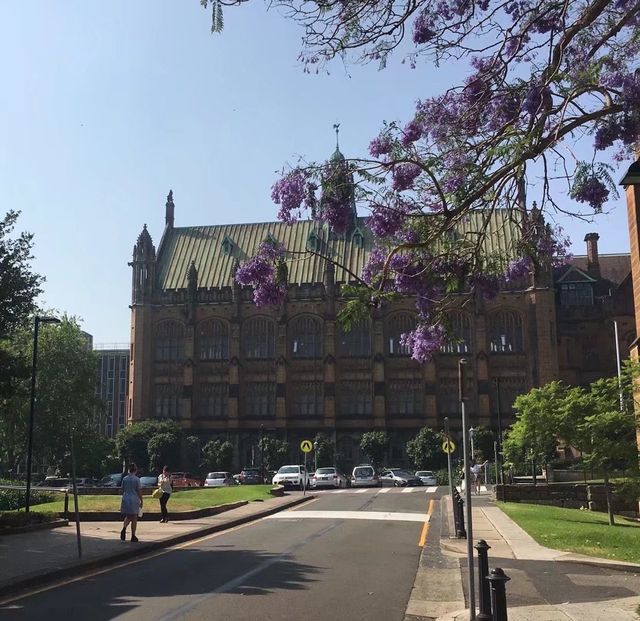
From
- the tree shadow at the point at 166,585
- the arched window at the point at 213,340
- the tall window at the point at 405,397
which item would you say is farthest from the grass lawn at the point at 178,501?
the arched window at the point at 213,340

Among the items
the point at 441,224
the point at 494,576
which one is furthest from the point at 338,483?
the point at 494,576

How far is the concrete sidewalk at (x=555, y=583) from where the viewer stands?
343 inches

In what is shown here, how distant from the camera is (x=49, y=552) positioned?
14.1 metres

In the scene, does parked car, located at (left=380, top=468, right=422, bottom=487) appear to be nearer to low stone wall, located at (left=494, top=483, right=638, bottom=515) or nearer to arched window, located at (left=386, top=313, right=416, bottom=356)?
arched window, located at (left=386, top=313, right=416, bottom=356)

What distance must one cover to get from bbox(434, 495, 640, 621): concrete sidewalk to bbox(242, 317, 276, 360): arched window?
188 feet

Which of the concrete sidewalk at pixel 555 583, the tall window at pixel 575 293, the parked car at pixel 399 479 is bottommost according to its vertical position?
the parked car at pixel 399 479

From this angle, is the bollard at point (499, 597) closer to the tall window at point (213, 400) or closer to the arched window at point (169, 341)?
the tall window at point (213, 400)

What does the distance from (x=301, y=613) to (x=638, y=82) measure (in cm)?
746

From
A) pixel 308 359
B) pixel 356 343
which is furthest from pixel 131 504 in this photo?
pixel 356 343

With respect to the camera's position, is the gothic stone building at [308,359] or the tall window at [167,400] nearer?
the gothic stone building at [308,359]

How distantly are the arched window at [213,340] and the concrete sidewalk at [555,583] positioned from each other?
59.1m

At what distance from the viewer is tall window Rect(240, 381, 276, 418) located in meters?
72.6

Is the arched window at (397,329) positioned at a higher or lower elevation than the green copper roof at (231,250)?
lower

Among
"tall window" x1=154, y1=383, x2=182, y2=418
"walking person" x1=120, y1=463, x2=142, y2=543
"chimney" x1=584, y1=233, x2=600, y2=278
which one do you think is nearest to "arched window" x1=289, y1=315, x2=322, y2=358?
"tall window" x1=154, y1=383, x2=182, y2=418
